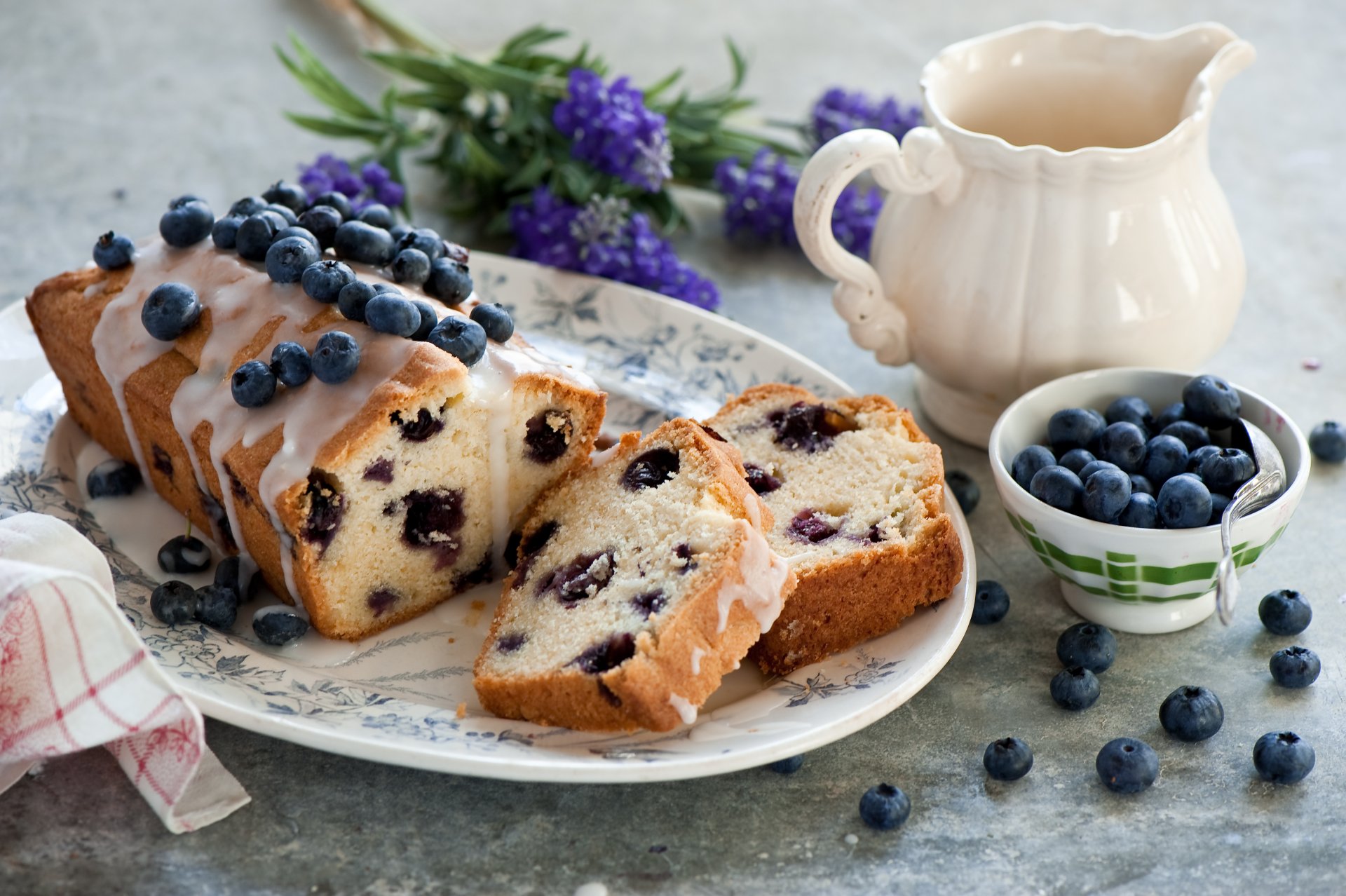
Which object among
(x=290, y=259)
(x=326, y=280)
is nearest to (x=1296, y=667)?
(x=326, y=280)

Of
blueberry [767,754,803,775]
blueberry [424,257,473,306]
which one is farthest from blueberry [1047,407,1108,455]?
blueberry [424,257,473,306]

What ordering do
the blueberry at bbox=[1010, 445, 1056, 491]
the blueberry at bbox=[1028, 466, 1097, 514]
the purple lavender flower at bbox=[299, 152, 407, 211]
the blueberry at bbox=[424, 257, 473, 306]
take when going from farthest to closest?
the purple lavender flower at bbox=[299, 152, 407, 211]
the blueberry at bbox=[424, 257, 473, 306]
the blueberry at bbox=[1010, 445, 1056, 491]
the blueberry at bbox=[1028, 466, 1097, 514]

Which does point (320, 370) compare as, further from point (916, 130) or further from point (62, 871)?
point (916, 130)

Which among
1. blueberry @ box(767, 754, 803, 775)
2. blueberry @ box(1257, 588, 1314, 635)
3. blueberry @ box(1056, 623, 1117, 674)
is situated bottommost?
blueberry @ box(1257, 588, 1314, 635)

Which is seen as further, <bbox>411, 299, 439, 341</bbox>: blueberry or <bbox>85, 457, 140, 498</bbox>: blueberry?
<bbox>85, 457, 140, 498</bbox>: blueberry

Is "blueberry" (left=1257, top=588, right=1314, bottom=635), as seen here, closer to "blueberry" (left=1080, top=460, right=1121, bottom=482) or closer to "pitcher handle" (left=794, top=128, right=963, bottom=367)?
"blueberry" (left=1080, top=460, right=1121, bottom=482)

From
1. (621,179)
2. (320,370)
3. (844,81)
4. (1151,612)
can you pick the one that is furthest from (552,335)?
(844,81)

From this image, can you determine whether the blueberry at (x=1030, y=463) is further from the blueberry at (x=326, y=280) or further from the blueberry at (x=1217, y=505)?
the blueberry at (x=326, y=280)
